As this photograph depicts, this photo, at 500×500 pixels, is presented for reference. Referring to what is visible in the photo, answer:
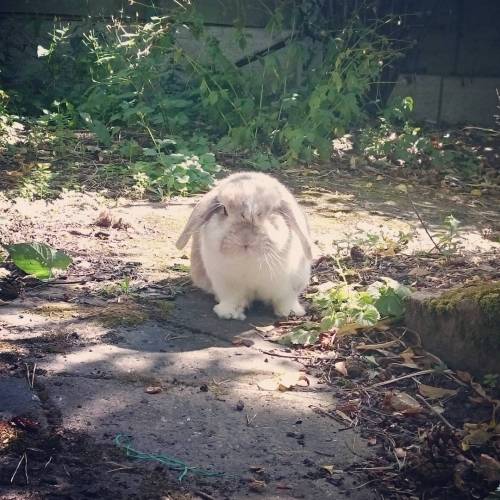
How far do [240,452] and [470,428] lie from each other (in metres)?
0.85

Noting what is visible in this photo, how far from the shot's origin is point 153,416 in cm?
305

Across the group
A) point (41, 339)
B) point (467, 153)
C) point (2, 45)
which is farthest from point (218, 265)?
point (2, 45)

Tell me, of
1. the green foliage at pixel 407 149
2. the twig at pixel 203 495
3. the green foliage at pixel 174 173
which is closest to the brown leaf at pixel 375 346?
the twig at pixel 203 495

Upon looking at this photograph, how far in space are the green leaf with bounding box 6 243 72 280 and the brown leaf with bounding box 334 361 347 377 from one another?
1.69 metres

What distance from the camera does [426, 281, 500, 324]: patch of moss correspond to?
133 inches

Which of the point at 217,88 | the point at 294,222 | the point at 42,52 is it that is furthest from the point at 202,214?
the point at 42,52

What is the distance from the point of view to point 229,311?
4324 mm

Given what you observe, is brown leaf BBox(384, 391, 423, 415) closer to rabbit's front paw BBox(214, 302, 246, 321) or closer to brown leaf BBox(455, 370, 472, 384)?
brown leaf BBox(455, 370, 472, 384)

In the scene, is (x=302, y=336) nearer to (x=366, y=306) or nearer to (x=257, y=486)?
(x=366, y=306)

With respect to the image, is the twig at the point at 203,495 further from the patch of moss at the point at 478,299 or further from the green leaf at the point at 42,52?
the green leaf at the point at 42,52

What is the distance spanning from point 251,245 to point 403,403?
1162 mm

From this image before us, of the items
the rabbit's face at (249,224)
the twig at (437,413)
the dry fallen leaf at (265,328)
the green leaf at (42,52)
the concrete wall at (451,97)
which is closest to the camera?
the twig at (437,413)

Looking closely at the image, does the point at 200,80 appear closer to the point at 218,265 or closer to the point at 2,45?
the point at 2,45

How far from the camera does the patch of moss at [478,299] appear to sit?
339 cm
